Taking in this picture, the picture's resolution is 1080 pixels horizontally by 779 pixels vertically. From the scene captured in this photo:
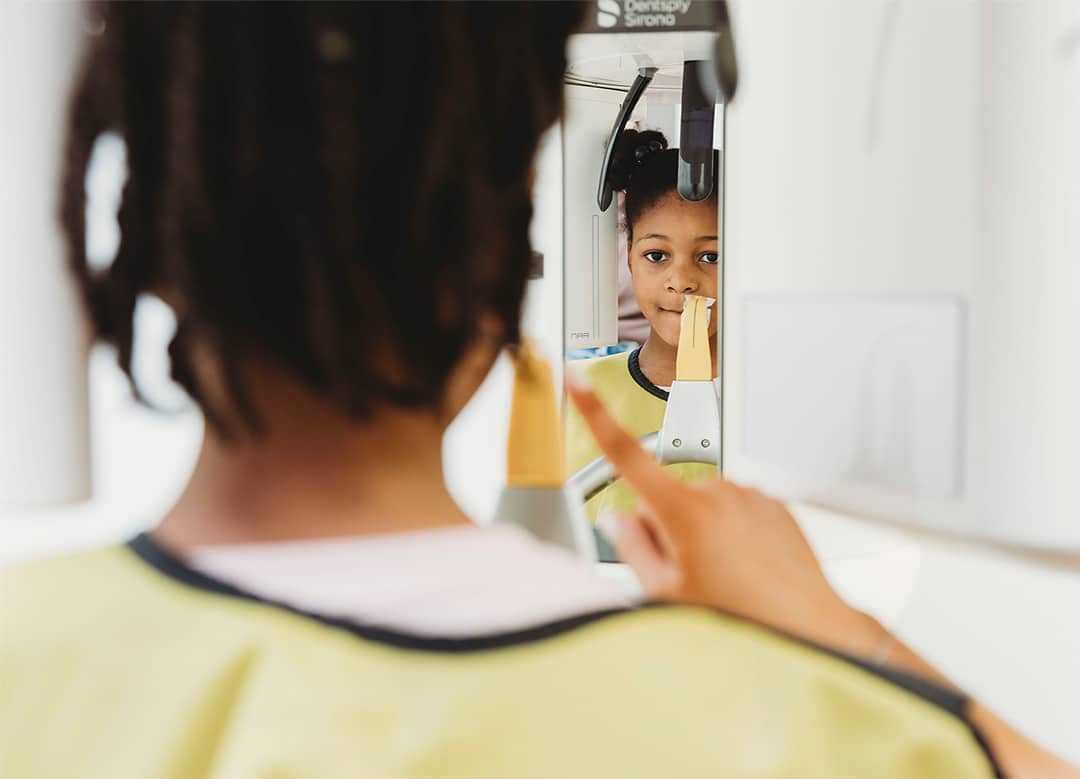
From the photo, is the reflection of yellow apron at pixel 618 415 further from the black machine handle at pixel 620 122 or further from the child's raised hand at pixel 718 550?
the child's raised hand at pixel 718 550

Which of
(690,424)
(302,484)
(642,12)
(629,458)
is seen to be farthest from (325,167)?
(690,424)

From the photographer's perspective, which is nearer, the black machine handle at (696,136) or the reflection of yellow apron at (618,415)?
the black machine handle at (696,136)

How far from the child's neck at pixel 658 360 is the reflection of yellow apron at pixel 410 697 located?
0.73m

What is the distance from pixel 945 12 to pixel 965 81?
0.04 meters

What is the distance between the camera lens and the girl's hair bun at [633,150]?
1013 mm

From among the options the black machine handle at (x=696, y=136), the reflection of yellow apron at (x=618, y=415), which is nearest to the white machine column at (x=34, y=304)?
the reflection of yellow apron at (x=618, y=415)

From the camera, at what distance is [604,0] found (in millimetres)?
697

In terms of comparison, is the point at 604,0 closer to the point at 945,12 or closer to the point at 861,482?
the point at 945,12

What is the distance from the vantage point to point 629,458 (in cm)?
59

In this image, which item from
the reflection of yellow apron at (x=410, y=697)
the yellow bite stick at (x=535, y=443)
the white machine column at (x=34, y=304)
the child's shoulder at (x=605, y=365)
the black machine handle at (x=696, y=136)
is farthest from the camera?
the child's shoulder at (x=605, y=365)

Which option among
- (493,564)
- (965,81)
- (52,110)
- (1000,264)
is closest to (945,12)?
(965,81)

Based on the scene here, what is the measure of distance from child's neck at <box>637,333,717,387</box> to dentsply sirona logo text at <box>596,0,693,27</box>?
466 millimetres

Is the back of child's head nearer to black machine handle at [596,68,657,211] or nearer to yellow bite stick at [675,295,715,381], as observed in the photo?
black machine handle at [596,68,657,211]

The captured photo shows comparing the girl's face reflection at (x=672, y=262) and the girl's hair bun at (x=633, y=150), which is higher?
the girl's hair bun at (x=633, y=150)
